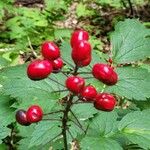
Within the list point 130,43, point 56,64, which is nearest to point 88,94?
point 56,64

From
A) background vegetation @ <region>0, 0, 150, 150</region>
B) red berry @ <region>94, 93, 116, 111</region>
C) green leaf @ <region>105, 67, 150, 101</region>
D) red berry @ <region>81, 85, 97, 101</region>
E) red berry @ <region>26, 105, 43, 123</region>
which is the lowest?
background vegetation @ <region>0, 0, 150, 150</region>

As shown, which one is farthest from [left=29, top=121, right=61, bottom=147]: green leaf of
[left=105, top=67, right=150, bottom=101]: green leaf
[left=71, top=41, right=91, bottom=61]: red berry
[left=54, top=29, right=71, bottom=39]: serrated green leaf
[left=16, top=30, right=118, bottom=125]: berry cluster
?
[left=54, top=29, right=71, bottom=39]: serrated green leaf

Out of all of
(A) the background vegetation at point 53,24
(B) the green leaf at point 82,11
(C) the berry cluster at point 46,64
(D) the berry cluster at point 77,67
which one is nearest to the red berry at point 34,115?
(D) the berry cluster at point 77,67

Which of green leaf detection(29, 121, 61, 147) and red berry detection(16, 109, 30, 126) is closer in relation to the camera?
red berry detection(16, 109, 30, 126)

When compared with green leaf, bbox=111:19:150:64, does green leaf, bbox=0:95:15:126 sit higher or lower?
lower

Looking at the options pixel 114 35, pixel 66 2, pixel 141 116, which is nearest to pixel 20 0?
A: pixel 66 2

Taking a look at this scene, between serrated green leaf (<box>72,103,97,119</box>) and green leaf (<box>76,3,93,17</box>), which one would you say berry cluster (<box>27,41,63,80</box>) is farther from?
green leaf (<box>76,3,93,17</box>)

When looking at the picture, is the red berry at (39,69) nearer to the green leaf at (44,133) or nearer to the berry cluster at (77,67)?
the berry cluster at (77,67)
